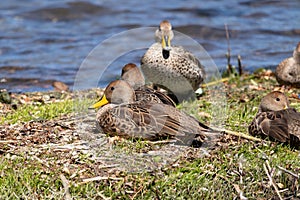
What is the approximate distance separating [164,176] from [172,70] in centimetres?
311

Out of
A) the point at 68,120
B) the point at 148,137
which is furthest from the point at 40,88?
the point at 148,137

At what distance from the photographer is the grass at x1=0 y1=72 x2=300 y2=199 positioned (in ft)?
17.4

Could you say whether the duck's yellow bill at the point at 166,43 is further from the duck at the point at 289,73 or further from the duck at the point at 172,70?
the duck at the point at 289,73

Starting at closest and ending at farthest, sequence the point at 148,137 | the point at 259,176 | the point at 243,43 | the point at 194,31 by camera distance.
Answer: the point at 259,176
the point at 148,137
the point at 243,43
the point at 194,31

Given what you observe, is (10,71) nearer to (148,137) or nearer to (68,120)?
(68,120)

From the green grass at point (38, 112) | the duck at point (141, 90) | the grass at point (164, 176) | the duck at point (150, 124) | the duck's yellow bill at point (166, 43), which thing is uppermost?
the duck's yellow bill at point (166, 43)

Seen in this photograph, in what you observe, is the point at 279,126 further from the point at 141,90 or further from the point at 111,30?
the point at 111,30

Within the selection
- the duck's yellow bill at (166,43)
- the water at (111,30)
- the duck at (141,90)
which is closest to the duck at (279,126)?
the duck at (141,90)

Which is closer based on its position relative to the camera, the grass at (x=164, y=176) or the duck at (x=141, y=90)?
the grass at (x=164, y=176)

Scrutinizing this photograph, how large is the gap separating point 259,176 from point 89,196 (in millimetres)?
1561

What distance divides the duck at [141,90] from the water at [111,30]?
227 centimetres

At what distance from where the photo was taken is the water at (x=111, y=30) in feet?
39.2

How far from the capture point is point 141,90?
718 cm

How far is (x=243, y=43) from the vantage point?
1365 cm
